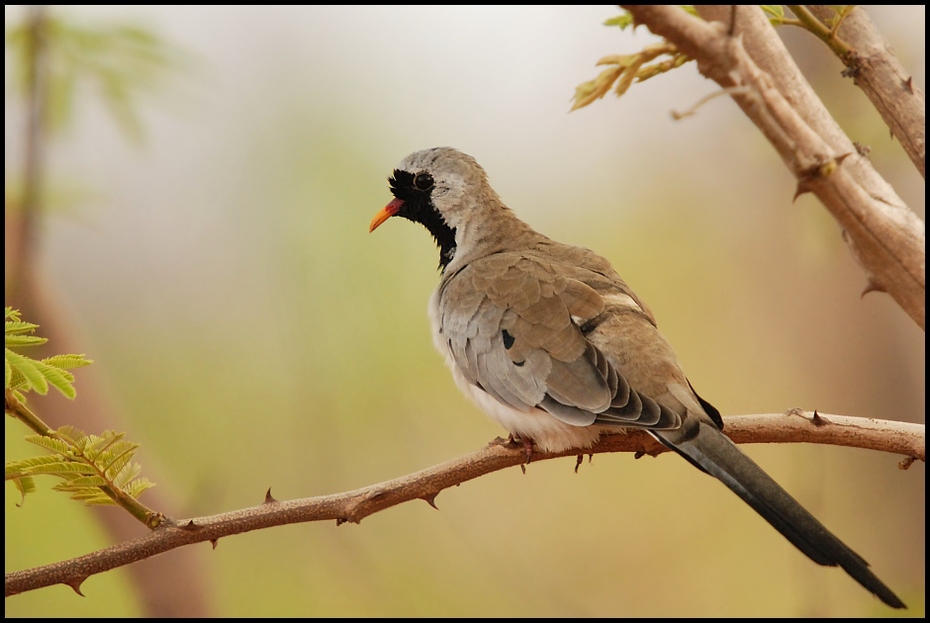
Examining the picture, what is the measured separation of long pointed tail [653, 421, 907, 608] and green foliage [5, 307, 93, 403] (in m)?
1.06

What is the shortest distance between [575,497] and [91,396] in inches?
87.4

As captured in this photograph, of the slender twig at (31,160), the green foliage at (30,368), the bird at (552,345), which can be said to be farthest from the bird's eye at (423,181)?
the slender twig at (31,160)

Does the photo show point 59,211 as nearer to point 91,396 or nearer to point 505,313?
point 91,396

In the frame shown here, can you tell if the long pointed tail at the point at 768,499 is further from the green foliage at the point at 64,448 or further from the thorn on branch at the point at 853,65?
the green foliage at the point at 64,448

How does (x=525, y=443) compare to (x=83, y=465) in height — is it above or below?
above

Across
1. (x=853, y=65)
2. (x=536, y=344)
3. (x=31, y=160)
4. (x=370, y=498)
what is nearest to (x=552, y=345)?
(x=536, y=344)

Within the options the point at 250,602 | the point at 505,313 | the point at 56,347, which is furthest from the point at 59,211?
the point at 505,313

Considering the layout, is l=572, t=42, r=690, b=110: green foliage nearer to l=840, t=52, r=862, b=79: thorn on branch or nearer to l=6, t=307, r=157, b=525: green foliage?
l=840, t=52, r=862, b=79: thorn on branch

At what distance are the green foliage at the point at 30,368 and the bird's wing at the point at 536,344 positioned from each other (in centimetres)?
90

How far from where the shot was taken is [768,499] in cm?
140

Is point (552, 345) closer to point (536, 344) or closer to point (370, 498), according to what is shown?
point (536, 344)

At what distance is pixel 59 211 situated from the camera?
338 centimetres

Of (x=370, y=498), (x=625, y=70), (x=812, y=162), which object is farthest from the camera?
(x=370, y=498)

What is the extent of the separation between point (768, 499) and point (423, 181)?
1296mm
